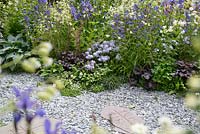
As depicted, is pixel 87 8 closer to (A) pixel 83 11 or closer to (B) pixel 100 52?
(A) pixel 83 11

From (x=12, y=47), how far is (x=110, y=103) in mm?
1642

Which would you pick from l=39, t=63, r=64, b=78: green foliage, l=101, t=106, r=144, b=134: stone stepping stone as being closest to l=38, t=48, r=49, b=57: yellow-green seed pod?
l=101, t=106, r=144, b=134: stone stepping stone

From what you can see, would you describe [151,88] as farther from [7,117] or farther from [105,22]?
[7,117]

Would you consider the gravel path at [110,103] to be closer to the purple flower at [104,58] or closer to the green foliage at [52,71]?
the green foliage at [52,71]

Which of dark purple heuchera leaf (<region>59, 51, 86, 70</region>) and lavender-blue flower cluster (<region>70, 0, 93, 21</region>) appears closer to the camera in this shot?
dark purple heuchera leaf (<region>59, 51, 86, 70</region>)

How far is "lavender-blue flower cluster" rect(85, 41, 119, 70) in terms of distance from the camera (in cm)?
467

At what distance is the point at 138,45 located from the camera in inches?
178

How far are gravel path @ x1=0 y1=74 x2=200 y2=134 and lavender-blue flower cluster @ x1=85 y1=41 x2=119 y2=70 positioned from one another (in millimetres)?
396

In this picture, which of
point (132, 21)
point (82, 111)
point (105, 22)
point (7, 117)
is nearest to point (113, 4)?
point (105, 22)

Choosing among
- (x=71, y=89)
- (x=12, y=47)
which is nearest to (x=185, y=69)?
(x=71, y=89)

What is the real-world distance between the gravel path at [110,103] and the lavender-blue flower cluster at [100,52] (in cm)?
40

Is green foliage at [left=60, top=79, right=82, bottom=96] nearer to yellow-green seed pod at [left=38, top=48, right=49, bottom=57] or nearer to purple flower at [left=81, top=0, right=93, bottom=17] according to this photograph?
purple flower at [left=81, top=0, right=93, bottom=17]

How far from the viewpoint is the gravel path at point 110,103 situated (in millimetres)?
3713

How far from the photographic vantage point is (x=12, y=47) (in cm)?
520
